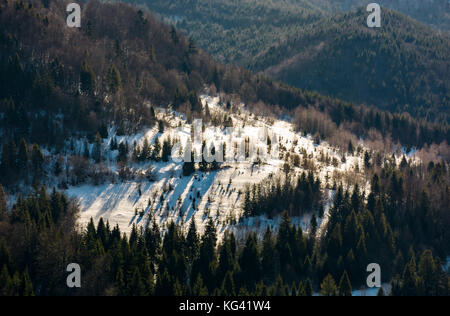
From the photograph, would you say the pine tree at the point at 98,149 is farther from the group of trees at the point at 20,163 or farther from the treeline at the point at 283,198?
the treeline at the point at 283,198

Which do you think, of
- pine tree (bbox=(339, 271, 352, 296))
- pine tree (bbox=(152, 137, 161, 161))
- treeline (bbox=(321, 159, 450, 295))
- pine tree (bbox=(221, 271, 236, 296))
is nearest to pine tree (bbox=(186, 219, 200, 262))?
pine tree (bbox=(221, 271, 236, 296))

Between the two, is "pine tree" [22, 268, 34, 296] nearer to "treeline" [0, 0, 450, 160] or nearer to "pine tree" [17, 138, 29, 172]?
"pine tree" [17, 138, 29, 172]

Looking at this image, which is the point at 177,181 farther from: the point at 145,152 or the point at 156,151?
the point at 156,151

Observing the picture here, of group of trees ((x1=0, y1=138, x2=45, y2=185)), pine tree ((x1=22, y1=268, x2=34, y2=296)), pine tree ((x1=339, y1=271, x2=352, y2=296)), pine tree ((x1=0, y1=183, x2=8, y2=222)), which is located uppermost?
group of trees ((x1=0, y1=138, x2=45, y2=185))

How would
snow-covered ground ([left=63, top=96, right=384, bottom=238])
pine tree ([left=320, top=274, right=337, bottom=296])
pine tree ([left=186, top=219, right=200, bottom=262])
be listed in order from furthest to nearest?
1. snow-covered ground ([left=63, top=96, right=384, bottom=238])
2. pine tree ([left=186, top=219, right=200, bottom=262])
3. pine tree ([left=320, top=274, right=337, bottom=296])

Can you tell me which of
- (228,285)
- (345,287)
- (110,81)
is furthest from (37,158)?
(345,287)
